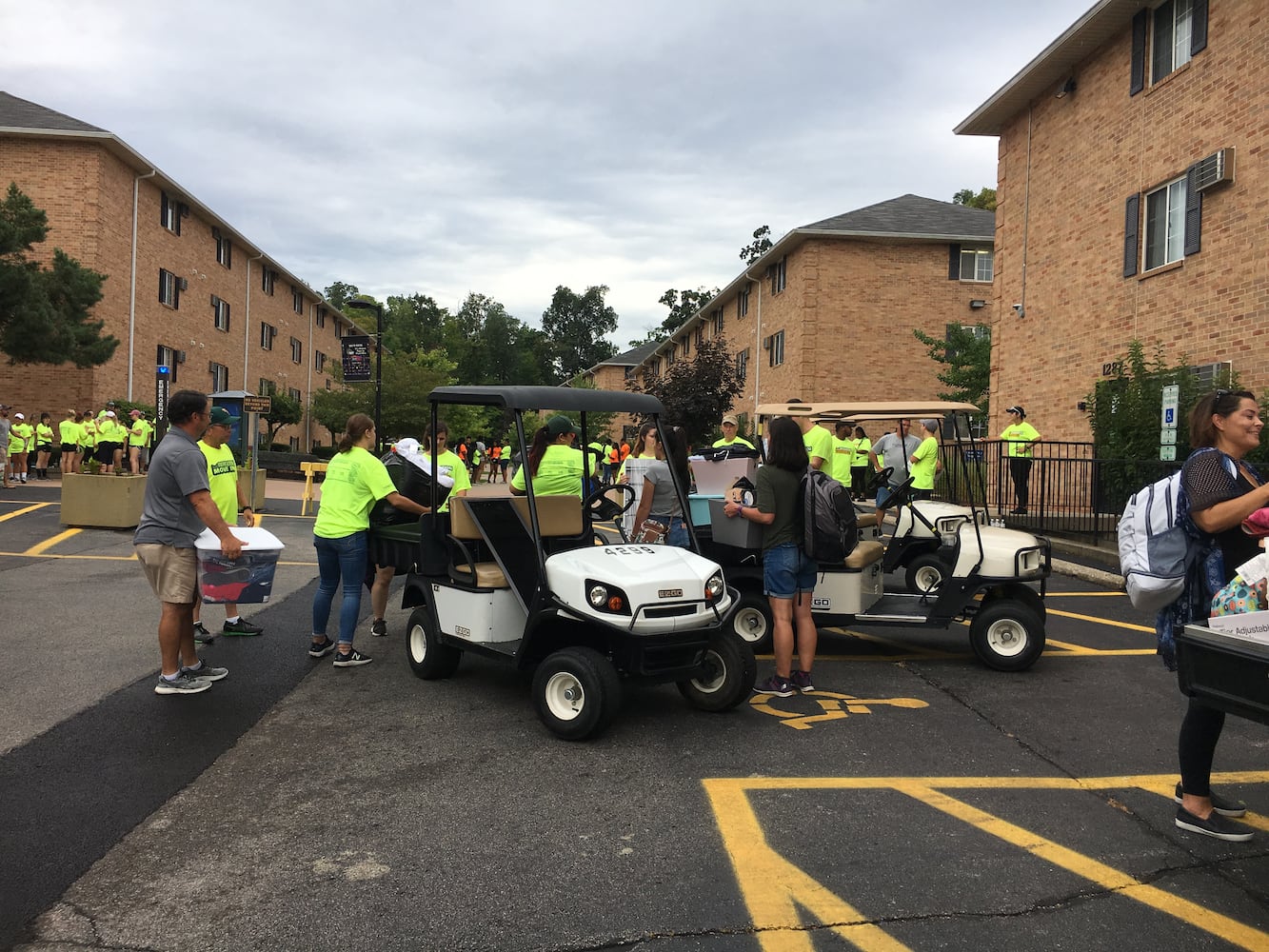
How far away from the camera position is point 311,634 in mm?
7855

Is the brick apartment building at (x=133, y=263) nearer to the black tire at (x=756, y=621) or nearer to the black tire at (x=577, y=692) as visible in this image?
the black tire at (x=756, y=621)

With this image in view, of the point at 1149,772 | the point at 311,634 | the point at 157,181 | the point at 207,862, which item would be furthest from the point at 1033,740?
the point at 157,181

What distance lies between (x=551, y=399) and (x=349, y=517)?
6.66 feet

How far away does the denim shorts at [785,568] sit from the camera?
19.3 feet

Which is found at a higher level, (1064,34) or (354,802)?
(1064,34)

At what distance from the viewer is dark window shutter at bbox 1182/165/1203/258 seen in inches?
571

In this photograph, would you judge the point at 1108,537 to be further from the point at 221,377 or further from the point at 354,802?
the point at 221,377

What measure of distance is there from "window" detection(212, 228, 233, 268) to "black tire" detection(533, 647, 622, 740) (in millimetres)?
34749

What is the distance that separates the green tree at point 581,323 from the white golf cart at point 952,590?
105366 millimetres

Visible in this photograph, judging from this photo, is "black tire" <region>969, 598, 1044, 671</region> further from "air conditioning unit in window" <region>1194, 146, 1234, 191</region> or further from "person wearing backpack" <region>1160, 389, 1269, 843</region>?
"air conditioning unit in window" <region>1194, 146, 1234, 191</region>

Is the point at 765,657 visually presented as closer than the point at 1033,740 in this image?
No

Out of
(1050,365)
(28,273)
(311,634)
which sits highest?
(28,273)

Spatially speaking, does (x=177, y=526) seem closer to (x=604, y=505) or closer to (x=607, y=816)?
(x=604, y=505)

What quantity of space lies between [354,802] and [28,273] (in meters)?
21.4
